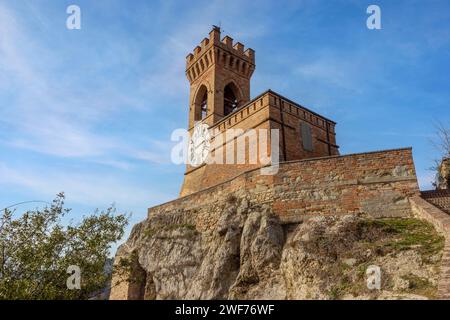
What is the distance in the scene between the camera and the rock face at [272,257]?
8961mm

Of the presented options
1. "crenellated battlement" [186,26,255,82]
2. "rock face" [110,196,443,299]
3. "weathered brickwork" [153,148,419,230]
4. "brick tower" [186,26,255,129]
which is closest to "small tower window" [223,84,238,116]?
"brick tower" [186,26,255,129]

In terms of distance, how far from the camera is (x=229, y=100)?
2861cm

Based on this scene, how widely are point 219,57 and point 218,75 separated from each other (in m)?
1.71

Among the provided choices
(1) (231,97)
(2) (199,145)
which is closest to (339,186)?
(2) (199,145)

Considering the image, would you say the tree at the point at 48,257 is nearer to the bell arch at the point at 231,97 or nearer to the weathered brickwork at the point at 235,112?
the weathered brickwork at the point at 235,112

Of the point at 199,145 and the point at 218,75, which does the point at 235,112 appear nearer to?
the point at 199,145

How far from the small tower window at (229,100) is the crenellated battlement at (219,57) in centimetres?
173

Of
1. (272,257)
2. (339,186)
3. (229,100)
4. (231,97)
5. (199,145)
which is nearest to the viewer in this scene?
(272,257)

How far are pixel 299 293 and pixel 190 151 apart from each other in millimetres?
17335

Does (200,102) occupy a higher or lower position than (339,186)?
higher

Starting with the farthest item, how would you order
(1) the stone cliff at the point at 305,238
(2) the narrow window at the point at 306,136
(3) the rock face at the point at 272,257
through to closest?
(2) the narrow window at the point at 306,136, (1) the stone cliff at the point at 305,238, (3) the rock face at the point at 272,257

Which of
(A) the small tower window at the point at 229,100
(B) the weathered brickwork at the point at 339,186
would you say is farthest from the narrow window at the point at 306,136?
(A) the small tower window at the point at 229,100
